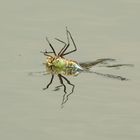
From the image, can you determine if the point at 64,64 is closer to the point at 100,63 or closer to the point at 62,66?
the point at 62,66

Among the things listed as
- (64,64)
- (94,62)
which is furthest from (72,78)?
(94,62)

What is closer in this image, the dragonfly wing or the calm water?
the calm water

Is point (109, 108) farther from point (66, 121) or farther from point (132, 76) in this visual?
point (132, 76)

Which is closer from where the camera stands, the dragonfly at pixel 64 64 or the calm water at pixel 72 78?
the calm water at pixel 72 78

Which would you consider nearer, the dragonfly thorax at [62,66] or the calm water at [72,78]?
the calm water at [72,78]

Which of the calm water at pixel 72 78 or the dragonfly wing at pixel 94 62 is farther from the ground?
the calm water at pixel 72 78

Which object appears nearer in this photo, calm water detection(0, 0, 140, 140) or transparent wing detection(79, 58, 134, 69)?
calm water detection(0, 0, 140, 140)

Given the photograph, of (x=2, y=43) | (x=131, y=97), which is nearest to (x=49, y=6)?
(x=2, y=43)

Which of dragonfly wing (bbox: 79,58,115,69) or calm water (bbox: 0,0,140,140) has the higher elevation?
calm water (bbox: 0,0,140,140)

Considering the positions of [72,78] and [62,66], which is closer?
[72,78]
